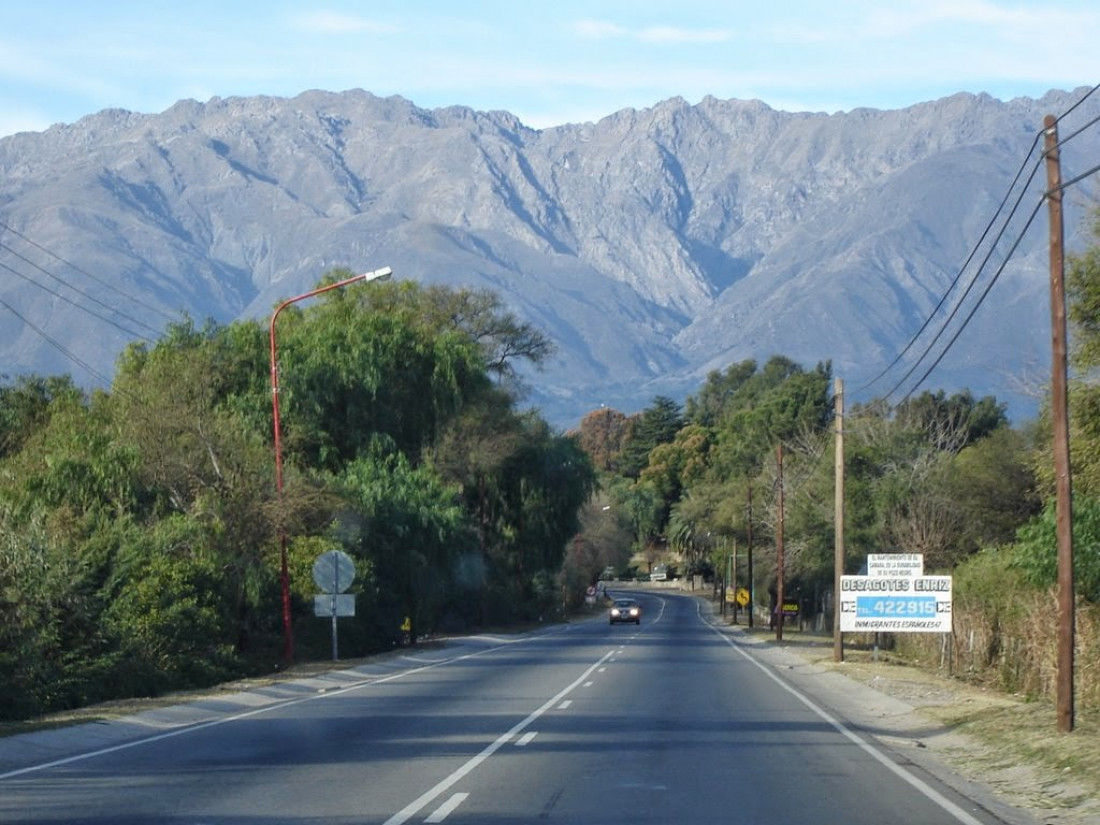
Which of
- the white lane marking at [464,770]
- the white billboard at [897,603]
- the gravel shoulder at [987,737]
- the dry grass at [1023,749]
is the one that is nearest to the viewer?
the white lane marking at [464,770]

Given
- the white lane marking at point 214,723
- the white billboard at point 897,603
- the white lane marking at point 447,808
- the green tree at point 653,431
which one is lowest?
the white lane marking at point 214,723

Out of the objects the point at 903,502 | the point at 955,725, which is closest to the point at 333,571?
the point at 955,725

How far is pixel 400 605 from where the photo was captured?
48000 mm

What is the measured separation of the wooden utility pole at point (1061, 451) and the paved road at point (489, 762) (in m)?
2.33

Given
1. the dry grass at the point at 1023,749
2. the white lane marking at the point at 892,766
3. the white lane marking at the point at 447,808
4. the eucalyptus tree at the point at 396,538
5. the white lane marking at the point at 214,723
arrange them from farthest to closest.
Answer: the eucalyptus tree at the point at 396,538 < the white lane marking at the point at 214,723 < the dry grass at the point at 1023,749 < the white lane marking at the point at 892,766 < the white lane marking at the point at 447,808

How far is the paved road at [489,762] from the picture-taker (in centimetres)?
1384

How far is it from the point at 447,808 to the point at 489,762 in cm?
337

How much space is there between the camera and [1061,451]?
20422mm

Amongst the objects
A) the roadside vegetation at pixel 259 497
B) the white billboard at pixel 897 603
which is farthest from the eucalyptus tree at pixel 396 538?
the white billboard at pixel 897 603

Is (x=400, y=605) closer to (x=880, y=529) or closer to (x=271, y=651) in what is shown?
(x=271, y=651)

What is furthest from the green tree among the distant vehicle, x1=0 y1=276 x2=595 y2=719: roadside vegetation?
x1=0 y1=276 x2=595 y2=719: roadside vegetation

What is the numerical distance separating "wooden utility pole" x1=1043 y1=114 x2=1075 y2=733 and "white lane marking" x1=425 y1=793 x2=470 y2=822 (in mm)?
9136

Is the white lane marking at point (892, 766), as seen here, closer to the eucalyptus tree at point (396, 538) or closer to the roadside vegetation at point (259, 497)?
the roadside vegetation at point (259, 497)

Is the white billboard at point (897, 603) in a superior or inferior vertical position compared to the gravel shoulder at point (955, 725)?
superior
